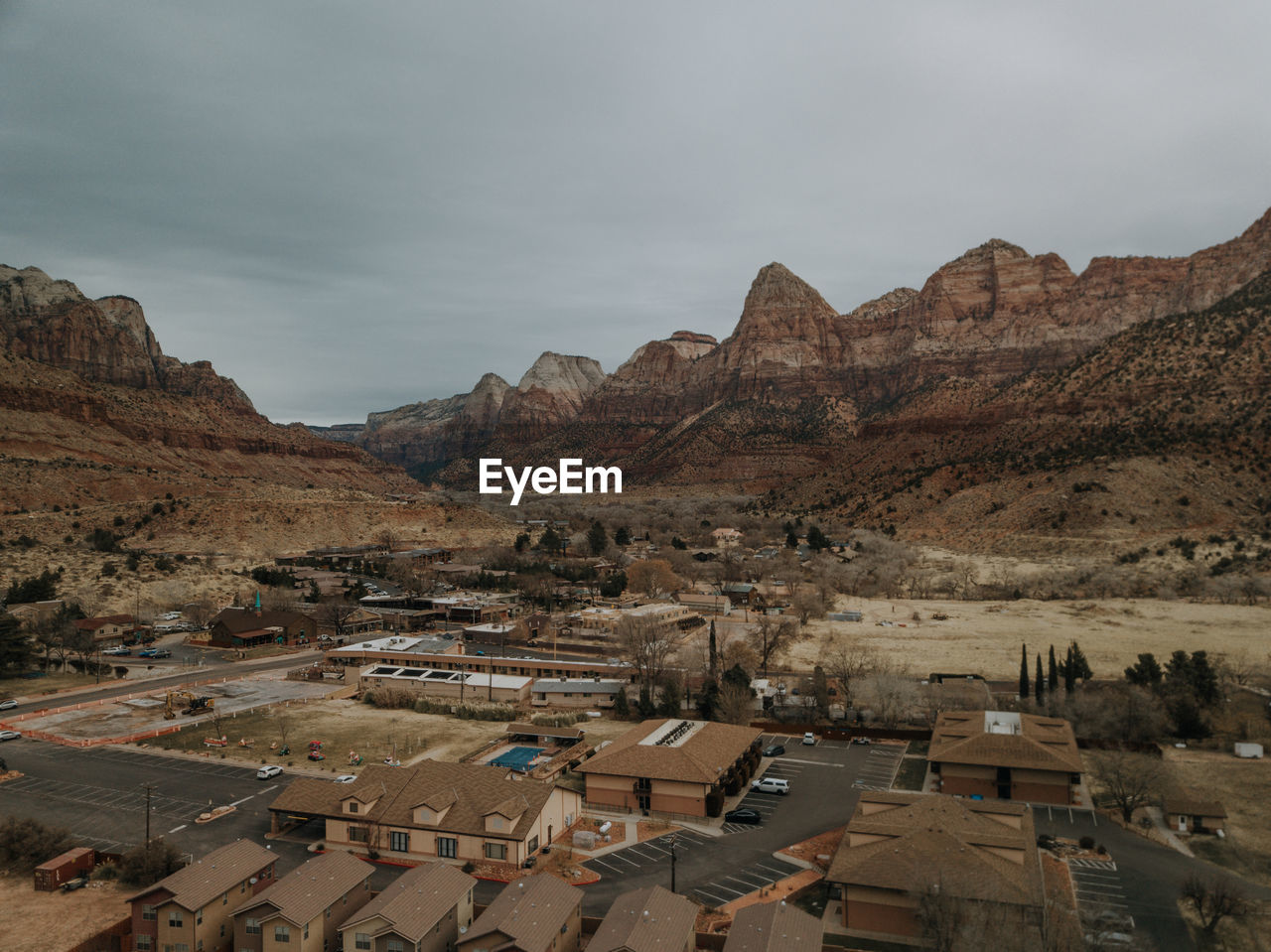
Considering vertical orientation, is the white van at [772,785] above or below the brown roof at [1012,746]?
below

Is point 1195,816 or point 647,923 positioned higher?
point 647,923

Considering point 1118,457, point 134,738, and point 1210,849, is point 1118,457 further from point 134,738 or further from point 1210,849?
point 134,738

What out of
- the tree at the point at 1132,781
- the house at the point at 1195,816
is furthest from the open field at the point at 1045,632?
the house at the point at 1195,816

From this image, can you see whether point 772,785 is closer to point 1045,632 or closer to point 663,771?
point 663,771

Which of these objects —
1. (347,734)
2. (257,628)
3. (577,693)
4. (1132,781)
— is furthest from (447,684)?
(1132,781)

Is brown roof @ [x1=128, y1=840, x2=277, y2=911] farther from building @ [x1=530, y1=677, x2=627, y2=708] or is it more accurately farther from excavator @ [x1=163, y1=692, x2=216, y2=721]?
building @ [x1=530, y1=677, x2=627, y2=708]

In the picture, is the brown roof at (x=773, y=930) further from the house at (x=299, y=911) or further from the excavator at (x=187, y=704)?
the excavator at (x=187, y=704)
